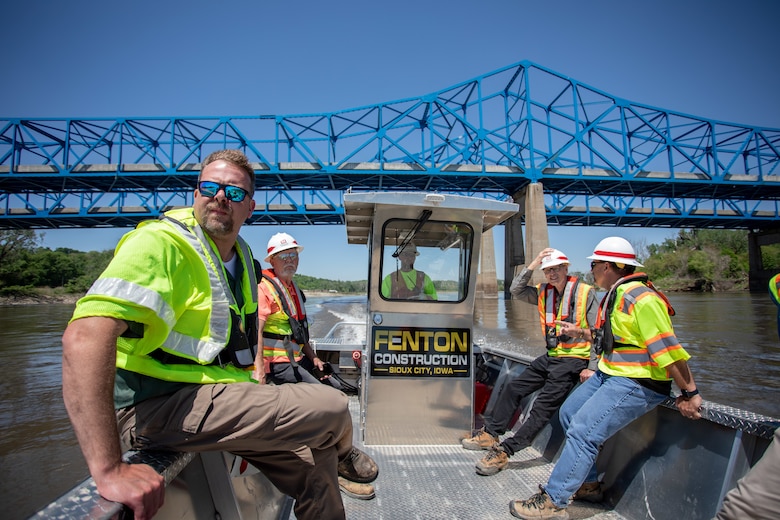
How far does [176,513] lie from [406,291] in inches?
94.2

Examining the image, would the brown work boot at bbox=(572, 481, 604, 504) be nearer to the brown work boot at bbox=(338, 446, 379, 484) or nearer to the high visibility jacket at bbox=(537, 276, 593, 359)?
the high visibility jacket at bbox=(537, 276, 593, 359)

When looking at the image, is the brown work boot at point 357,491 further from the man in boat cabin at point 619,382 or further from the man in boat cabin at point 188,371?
the man in boat cabin at point 188,371

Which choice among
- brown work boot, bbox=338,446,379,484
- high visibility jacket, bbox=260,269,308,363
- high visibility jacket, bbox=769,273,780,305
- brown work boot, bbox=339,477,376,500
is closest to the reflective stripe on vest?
brown work boot, bbox=338,446,379,484

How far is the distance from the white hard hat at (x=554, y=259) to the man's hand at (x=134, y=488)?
2.85 metres

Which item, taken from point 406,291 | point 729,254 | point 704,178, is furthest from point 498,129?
point 406,291

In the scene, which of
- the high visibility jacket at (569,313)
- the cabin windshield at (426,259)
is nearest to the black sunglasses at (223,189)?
the cabin windshield at (426,259)

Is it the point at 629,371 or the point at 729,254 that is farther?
the point at 729,254

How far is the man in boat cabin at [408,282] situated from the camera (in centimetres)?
354

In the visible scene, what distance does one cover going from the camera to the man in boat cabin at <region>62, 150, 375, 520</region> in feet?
3.47

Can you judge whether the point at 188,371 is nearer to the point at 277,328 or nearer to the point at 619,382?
the point at 619,382

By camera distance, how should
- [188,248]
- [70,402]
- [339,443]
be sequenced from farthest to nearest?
1. [339,443]
2. [188,248]
3. [70,402]

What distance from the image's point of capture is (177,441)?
1.29 m

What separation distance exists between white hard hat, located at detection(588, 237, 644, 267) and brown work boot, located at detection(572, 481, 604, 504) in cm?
138

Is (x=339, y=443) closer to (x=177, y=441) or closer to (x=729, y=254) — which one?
(x=177, y=441)
